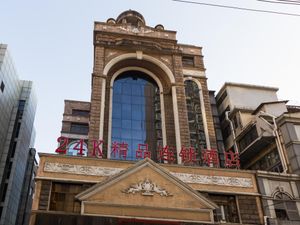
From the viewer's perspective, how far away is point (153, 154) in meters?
28.5

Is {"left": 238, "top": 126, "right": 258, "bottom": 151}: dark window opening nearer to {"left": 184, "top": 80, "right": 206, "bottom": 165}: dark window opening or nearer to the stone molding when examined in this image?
{"left": 184, "top": 80, "right": 206, "bottom": 165}: dark window opening

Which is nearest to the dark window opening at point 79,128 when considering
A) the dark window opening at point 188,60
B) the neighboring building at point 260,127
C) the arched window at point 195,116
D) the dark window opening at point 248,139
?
the dark window opening at point 188,60

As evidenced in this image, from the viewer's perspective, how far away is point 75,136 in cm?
→ 4584

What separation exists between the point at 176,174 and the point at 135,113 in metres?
10.3

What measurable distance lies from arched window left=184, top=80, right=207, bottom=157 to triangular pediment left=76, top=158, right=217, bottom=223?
9.04 metres

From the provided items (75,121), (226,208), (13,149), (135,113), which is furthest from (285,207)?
(13,149)

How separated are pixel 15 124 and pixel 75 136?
1503 cm

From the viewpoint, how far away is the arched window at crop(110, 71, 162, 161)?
94.5 ft

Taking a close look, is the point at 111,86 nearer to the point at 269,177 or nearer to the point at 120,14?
the point at 120,14

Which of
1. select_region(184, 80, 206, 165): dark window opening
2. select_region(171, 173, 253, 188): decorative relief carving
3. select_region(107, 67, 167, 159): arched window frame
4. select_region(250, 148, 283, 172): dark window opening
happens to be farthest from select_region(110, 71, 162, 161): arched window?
select_region(250, 148, 283, 172): dark window opening

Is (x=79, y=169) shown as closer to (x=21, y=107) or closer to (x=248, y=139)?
(x=248, y=139)

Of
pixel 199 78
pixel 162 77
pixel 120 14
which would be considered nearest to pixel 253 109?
pixel 199 78

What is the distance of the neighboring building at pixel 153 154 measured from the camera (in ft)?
63.9

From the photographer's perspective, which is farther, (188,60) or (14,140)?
(14,140)
